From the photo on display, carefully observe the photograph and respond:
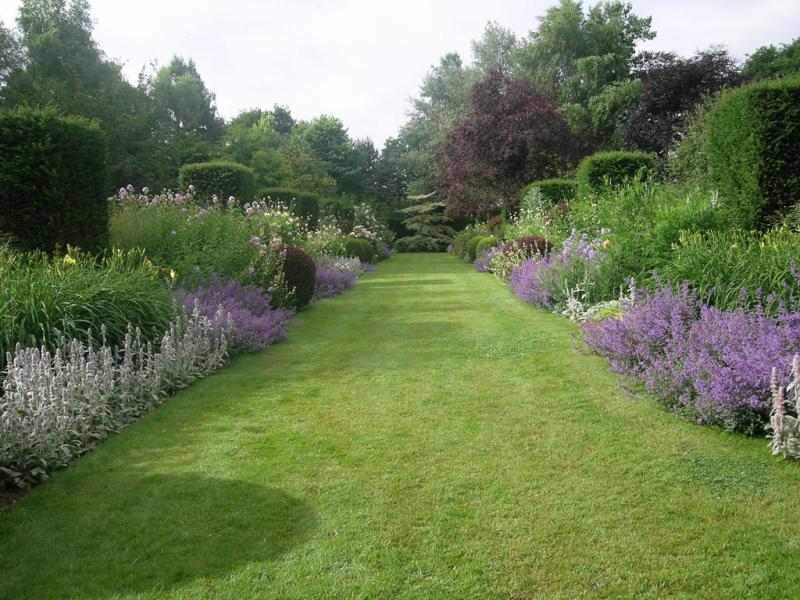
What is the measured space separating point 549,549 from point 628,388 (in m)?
2.47

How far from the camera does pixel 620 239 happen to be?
788 centimetres

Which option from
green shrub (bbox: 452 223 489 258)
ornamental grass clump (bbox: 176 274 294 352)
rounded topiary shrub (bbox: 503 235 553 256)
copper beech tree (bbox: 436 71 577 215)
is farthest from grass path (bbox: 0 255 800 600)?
green shrub (bbox: 452 223 489 258)

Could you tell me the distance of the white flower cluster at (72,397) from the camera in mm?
3332

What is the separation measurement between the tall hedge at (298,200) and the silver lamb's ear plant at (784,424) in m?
14.9

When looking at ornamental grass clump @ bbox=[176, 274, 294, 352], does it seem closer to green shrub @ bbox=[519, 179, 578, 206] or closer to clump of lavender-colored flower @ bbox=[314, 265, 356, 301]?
clump of lavender-colored flower @ bbox=[314, 265, 356, 301]

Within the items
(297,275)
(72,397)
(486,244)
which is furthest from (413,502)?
(486,244)

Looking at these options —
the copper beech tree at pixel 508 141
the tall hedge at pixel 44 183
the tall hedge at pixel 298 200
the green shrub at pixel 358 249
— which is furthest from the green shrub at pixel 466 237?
the tall hedge at pixel 44 183

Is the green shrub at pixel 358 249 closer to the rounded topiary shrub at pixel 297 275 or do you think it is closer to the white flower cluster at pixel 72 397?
the rounded topiary shrub at pixel 297 275

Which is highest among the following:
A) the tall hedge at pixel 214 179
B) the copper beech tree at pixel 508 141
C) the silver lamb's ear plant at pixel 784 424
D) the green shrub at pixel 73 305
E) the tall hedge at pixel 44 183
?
the copper beech tree at pixel 508 141

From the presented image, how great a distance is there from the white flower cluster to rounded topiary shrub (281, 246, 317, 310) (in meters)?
3.78

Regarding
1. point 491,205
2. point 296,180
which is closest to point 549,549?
point 491,205

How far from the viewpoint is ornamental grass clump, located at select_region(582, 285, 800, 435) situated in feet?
12.1

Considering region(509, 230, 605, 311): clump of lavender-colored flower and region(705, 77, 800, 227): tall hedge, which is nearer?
region(509, 230, 605, 311): clump of lavender-colored flower

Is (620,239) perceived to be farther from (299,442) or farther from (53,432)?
(53,432)
